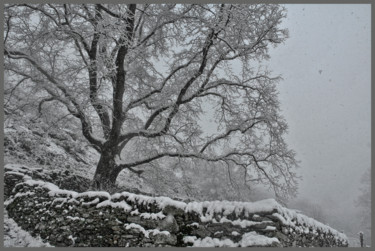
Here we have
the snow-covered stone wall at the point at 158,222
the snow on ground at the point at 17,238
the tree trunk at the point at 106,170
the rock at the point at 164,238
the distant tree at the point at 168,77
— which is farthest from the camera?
the tree trunk at the point at 106,170

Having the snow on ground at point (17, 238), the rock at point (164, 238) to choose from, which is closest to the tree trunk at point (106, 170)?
the snow on ground at point (17, 238)

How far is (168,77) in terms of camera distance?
1109 cm

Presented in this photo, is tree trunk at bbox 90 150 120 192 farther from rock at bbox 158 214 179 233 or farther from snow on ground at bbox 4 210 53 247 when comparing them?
rock at bbox 158 214 179 233

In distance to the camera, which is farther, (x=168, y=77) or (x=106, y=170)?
(x=168, y=77)

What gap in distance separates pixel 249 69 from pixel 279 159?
3.31m

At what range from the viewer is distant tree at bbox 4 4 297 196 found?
9.39 meters

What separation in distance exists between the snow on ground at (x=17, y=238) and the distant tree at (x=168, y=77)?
2.46 meters

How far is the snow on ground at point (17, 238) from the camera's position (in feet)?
23.0

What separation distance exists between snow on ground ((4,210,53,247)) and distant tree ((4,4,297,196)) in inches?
96.7

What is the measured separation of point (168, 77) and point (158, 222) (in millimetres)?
6537

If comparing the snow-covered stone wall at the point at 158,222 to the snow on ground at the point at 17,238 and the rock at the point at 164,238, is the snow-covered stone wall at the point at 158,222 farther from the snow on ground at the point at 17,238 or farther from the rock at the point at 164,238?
the snow on ground at the point at 17,238

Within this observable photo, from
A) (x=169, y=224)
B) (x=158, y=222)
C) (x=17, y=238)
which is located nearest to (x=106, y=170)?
(x=17, y=238)

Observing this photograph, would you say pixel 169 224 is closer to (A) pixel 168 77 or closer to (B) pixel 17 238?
(B) pixel 17 238

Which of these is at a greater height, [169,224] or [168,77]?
[168,77]
